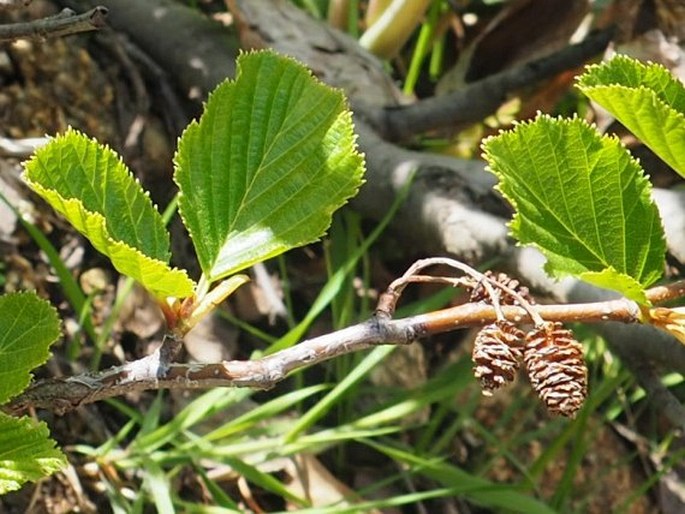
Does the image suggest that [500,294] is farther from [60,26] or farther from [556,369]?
[60,26]

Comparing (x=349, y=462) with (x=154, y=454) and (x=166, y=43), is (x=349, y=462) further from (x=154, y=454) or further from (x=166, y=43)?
(x=166, y=43)

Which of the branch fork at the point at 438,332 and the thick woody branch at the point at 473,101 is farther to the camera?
the thick woody branch at the point at 473,101

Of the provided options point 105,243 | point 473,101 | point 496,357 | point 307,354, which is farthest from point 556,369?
point 473,101

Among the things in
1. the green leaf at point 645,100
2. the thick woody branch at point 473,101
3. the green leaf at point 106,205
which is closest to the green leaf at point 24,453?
the green leaf at point 106,205

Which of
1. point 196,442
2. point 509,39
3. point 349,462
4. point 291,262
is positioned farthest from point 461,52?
point 196,442

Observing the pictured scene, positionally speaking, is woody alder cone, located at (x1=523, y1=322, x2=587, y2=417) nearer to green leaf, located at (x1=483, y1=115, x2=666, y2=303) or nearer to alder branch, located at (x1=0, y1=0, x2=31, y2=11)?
green leaf, located at (x1=483, y1=115, x2=666, y2=303)

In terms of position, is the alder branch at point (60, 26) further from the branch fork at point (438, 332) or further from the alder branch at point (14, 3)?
the branch fork at point (438, 332)
